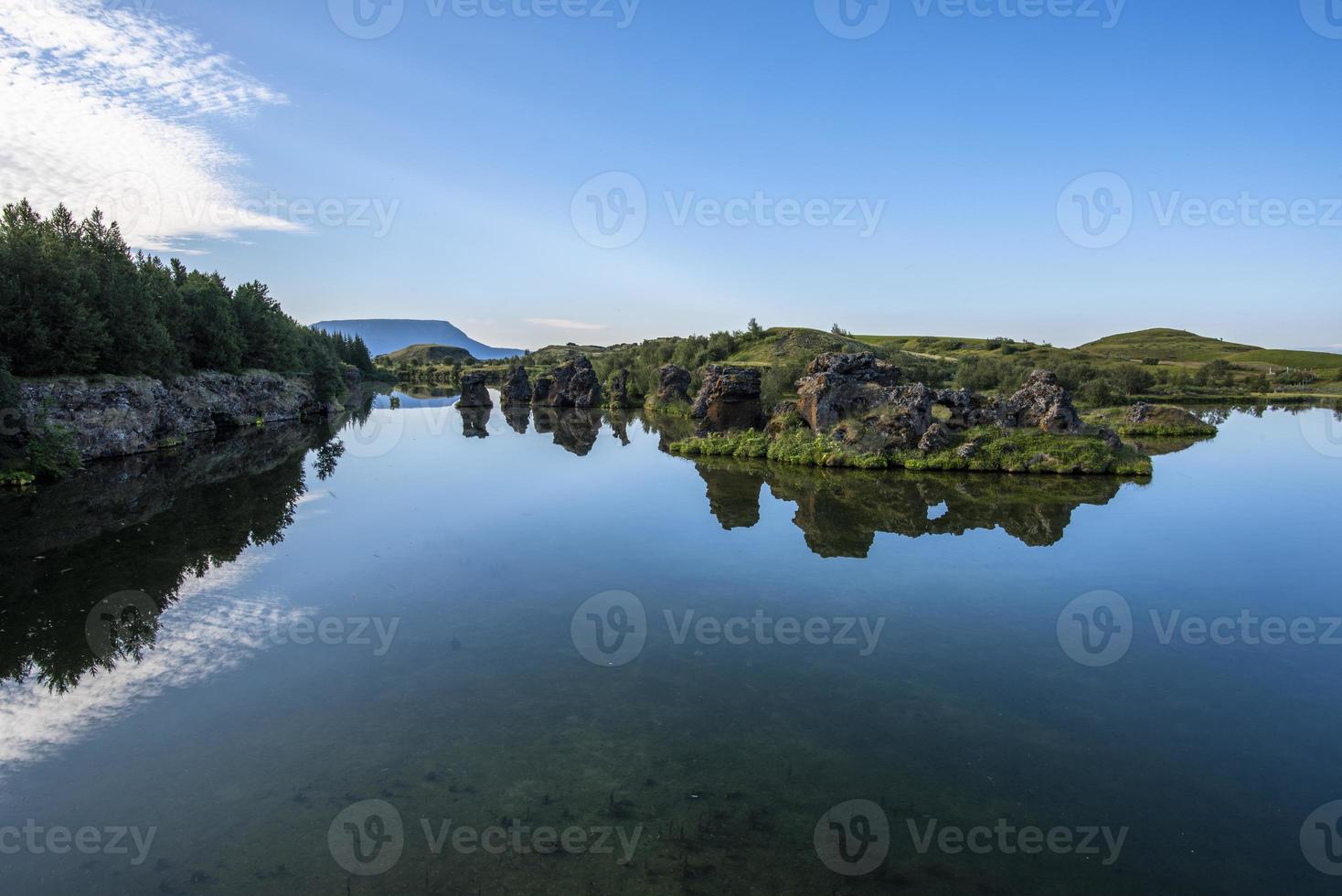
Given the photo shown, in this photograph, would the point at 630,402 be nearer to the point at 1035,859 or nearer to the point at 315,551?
the point at 315,551

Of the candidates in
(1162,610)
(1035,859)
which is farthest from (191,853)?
(1162,610)

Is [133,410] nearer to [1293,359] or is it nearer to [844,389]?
[844,389]

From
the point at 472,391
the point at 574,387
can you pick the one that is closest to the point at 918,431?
the point at 574,387

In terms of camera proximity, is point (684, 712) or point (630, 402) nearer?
point (684, 712)

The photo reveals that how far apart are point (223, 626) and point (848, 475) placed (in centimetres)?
2444

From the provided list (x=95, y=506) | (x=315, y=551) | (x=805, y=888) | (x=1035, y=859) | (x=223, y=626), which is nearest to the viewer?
(x=805, y=888)

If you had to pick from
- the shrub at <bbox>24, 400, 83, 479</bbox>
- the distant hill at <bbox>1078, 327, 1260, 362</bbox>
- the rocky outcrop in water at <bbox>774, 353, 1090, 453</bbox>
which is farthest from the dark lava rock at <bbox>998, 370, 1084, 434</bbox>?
the distant hill at <bbox>1078, 327, 1260, 362</bbox>

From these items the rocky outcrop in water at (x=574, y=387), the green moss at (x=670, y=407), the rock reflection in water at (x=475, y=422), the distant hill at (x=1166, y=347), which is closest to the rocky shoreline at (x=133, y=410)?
the rock reflection in water at (x=475, y=422)

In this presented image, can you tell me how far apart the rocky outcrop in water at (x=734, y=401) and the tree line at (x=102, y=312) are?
3353 cm

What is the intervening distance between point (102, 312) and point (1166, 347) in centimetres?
17738

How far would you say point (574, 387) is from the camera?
80312mm

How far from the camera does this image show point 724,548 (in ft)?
60.4

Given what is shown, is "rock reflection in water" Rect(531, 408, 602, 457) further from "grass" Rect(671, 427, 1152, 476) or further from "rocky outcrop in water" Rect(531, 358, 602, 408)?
"grass" Rect(671, 427, 1152, 476)

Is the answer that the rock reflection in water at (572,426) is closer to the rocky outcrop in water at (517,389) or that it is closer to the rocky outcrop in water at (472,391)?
the rocky outcrop in water at (472,391)
